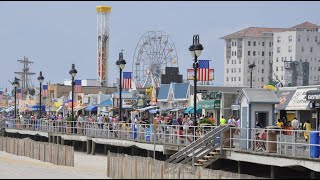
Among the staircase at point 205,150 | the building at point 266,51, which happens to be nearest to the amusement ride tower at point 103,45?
the building at point 266,51

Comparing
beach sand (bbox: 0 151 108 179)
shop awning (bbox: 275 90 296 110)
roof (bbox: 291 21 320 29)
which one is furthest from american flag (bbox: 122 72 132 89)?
roof (bbox: 291 21 320 29)

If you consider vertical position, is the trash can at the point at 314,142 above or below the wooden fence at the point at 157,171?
above

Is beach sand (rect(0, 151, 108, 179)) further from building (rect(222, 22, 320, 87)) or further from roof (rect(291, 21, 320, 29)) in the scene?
roof (rect(291, 21, 320, 29))

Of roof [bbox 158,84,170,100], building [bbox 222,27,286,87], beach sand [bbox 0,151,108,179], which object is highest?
building [bbox 222,27,286,87]

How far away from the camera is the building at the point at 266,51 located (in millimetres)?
166500

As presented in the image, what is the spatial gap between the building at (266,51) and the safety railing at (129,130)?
11559cm

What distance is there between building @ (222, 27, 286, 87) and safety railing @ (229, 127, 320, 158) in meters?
153

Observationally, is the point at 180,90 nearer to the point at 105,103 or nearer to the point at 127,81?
the point at 127,81

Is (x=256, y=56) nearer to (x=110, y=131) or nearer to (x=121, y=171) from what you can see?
(x=110, y=131)

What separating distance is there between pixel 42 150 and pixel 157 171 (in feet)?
57.5

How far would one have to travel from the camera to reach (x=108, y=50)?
14450 centimetres

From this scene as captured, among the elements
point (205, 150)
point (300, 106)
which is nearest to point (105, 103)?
point (300, 106)

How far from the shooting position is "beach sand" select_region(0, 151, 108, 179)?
27094mm

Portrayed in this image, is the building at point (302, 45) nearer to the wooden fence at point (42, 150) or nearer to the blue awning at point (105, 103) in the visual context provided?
the blue awning at point (105, 103)
